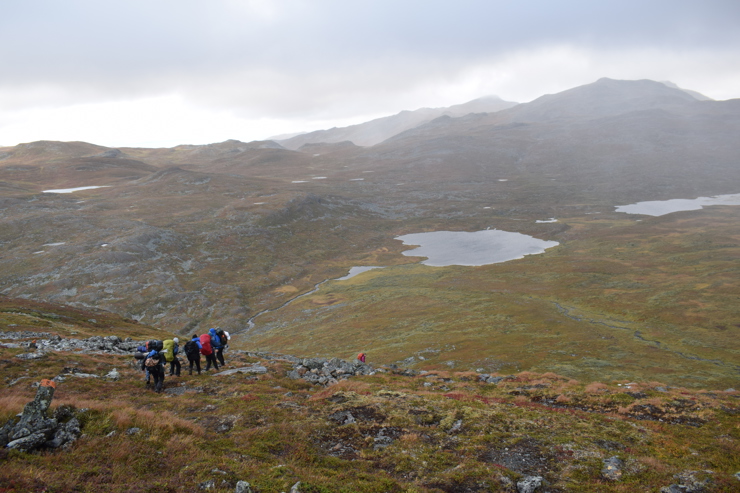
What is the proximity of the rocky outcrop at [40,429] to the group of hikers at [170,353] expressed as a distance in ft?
28.5

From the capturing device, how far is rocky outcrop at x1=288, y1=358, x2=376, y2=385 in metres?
29.5

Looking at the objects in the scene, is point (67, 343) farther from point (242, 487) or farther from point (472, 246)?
point (472, 246)

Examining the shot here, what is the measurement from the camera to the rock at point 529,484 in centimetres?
1377

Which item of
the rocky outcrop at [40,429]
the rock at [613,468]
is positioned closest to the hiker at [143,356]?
the rocky outcrop at [40,429]

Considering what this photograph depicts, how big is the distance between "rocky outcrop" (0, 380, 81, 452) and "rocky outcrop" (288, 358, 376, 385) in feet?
54.0

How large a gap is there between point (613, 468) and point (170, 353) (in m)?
25.0

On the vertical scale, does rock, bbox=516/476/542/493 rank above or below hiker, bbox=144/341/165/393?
below

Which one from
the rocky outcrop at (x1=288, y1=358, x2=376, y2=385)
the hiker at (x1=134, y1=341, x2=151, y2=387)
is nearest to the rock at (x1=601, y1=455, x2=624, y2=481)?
the rocky outcrop at (x1=288, y1=358, x2=376, y2=385)

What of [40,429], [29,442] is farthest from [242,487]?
[40,429]

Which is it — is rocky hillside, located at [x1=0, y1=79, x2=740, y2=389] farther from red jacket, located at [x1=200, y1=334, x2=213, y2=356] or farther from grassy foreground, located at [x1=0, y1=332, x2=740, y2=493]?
red jacket, located at [x1=200, y1=334, x2=213, y2=356]

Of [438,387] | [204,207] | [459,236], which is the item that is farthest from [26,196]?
[438,387]

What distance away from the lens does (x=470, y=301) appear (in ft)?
284

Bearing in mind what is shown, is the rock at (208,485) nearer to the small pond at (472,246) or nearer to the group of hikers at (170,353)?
the group of hikers at (170,353)

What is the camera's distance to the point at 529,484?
14.0 meters
